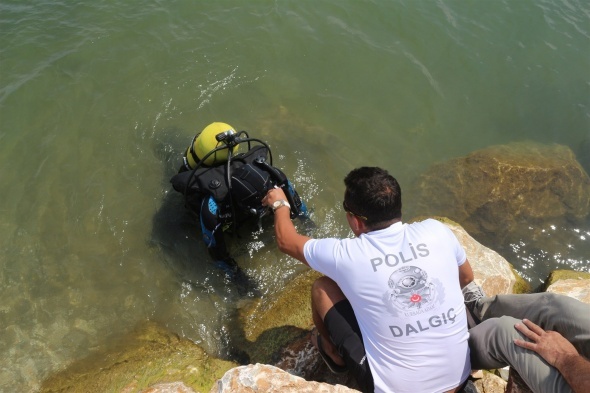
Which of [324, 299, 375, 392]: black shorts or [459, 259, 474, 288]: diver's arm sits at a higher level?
[459, 259, 474, 288]: diver's arm

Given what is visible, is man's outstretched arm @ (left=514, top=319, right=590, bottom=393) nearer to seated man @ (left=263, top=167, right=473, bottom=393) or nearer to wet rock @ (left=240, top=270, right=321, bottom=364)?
seated man @ (left=263, top=167, right=473, bottom=393)

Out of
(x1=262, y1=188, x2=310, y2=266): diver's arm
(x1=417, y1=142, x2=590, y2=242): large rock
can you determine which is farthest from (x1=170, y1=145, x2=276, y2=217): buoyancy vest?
(x1=417, y1=142, x2=590, y2=242): large rock

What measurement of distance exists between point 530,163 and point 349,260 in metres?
5.54

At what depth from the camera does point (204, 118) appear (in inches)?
297

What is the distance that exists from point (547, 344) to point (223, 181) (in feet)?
10.7

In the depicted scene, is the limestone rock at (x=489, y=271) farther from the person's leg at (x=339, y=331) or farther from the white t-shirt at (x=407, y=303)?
the person's leg at (x=339, y=331)

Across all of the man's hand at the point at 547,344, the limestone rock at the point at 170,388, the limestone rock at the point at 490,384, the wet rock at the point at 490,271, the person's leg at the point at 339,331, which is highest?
the man's hand at the point at 547,344

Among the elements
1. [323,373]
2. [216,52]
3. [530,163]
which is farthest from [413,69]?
[323,373]

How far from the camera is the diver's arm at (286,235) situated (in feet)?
11.8

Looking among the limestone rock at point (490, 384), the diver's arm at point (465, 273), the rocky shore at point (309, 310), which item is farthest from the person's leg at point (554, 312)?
the limestone rock at point (490, 384)

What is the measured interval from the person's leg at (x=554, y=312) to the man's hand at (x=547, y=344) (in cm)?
11

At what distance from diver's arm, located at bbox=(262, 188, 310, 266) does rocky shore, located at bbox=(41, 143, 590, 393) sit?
874 mm

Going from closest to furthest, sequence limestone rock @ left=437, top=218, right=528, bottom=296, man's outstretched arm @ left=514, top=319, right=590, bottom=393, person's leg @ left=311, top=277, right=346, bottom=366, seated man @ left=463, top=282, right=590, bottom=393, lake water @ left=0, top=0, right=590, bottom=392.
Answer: man's outstretched arm @ left=514, top=319, right=590, bottom=393, seated man @ left=463, top=282, right=590, bottom=393, person's leg @ left=311, top=277, right=346, bottom=366, limestone rock @ left=437, top=218, right=528, bottom=296, lake water @ left=0, top=0, right=590, bottom=392

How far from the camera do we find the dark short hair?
10.6ft
